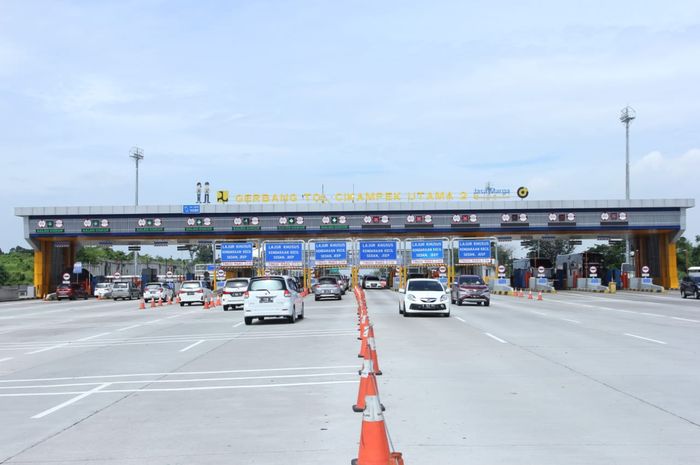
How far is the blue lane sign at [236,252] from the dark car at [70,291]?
44.7ft

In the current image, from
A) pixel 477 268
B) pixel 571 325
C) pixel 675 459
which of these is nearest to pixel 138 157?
pixel 477 268

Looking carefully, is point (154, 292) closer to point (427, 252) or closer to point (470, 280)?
point (427, 252)

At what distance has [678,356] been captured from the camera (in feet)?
49.7

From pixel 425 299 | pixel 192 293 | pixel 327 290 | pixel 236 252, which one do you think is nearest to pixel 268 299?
pixel 425 299

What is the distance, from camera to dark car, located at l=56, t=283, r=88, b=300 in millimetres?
62478

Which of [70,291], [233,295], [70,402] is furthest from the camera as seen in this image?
[70,291]

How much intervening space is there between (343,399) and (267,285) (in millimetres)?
15960

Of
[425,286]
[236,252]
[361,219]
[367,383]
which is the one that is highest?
[361,219]

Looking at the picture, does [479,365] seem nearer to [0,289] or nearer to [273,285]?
[273,285]

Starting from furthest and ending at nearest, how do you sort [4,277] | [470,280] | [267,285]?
[4,277], [470,280], [267,285]

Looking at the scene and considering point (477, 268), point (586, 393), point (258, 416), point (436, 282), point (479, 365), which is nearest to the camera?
point (258, 416)

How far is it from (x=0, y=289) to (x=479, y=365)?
59.3 meters

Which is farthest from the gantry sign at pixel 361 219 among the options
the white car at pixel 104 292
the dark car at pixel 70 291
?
the white car at pixel 104 292

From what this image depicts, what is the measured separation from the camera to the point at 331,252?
2499 inches
